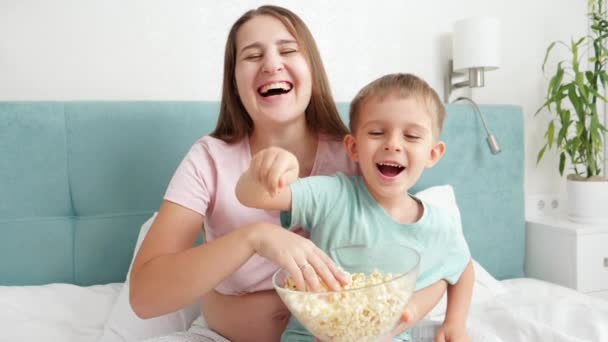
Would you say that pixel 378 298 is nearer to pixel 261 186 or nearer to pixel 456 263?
pixel 261 186

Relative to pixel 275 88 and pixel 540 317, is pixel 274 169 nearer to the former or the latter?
pixel 275 88

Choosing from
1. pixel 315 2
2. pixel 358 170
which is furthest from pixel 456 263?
pixel 315 2

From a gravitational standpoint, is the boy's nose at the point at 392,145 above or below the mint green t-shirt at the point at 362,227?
above

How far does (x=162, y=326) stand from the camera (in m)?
1.31

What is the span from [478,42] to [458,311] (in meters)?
1.43

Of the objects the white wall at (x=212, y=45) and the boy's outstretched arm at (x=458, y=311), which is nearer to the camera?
the boy's outstretched arm at (x=458, y=311)

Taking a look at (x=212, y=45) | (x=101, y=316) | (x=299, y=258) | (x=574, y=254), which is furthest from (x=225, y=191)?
(x=574, y=254)

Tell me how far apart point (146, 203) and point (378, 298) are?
122 cm

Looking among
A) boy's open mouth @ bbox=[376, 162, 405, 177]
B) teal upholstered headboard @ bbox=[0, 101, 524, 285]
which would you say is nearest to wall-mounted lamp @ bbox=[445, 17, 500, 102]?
teal upholstered headboard @ bbox=[0, 101, 524, 285]

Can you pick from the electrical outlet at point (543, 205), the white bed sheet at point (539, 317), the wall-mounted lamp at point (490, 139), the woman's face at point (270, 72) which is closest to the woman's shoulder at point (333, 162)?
the woman's face at point (270, 72)

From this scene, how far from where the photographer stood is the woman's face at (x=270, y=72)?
3.36 feet

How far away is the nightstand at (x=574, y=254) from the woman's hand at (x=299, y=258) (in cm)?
170

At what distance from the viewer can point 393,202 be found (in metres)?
0.99

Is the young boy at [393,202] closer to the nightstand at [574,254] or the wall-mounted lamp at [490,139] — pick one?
the wall-mounted lamp at [490,139]
